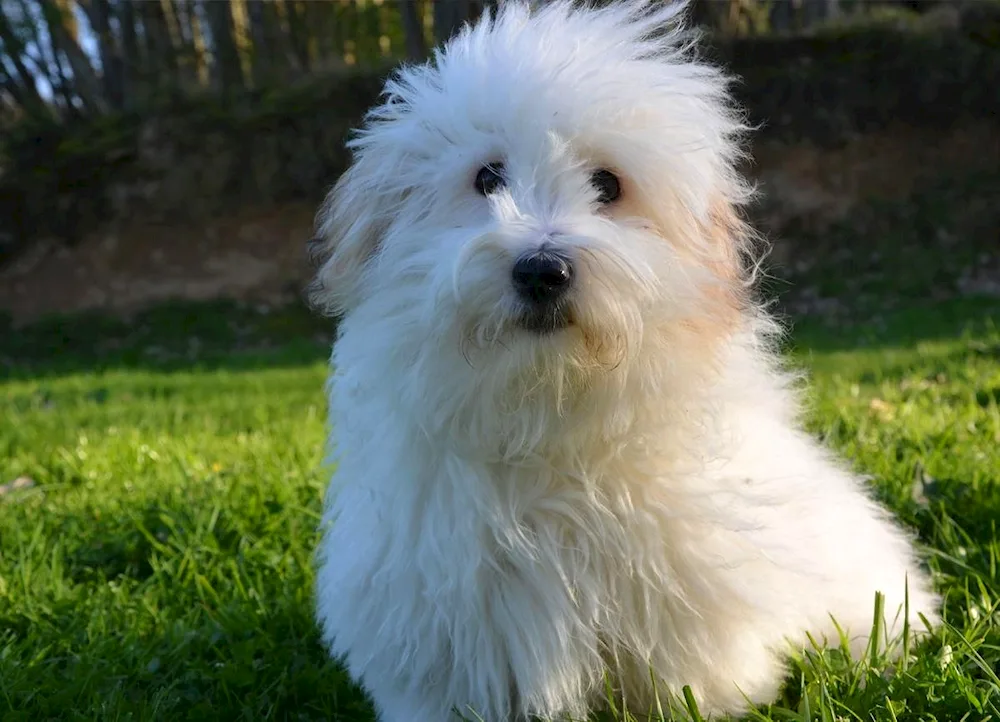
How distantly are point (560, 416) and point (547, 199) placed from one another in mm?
456

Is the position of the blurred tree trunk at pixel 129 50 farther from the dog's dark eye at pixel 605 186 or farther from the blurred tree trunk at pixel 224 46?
the dog's dark eye at pixel 605 186

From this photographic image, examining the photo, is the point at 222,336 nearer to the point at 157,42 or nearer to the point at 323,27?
the point at 157,42

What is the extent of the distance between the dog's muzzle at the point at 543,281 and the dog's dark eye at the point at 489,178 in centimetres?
33

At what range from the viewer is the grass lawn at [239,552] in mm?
2240

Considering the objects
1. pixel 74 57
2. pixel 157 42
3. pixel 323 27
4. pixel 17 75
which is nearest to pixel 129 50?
pixel 157 42

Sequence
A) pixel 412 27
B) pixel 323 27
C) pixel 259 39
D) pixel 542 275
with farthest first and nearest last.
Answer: pixel 323 27
pixel 259 39
pixel 412 27
pixel 542 275

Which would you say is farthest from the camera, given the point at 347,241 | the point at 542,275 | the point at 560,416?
the point at 347,241

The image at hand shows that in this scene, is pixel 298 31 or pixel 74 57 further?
pixel 298 31

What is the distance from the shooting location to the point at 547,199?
74.5 inches

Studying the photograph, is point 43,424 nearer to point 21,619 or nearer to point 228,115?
point 21,619

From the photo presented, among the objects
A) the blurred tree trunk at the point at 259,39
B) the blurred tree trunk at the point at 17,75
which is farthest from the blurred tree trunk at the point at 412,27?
the blurred tree trunk at the point at 17,75

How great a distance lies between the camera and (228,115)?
43.1 ft

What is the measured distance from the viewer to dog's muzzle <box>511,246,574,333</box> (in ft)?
5.47

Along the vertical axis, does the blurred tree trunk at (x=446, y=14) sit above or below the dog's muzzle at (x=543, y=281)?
above
